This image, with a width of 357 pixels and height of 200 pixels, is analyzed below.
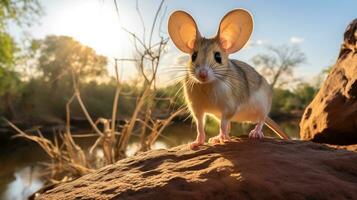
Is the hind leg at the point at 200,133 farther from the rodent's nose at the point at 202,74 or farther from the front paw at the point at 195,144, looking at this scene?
the rodent's nose at the point at 202,74

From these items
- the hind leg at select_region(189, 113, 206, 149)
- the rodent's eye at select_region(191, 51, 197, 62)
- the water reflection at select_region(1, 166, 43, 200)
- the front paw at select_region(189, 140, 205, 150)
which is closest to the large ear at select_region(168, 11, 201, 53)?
the rodent's eye at select_region(191, 51, 197, 62)

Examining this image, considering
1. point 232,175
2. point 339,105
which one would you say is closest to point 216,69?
point 232,175

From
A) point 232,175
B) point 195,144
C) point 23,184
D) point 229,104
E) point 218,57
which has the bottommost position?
point 23,184

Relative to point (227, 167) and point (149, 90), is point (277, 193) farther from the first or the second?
point (149, 90)

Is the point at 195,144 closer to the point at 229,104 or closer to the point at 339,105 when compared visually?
the point at 229,104

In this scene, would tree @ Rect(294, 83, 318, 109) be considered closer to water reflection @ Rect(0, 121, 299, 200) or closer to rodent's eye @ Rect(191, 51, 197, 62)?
water reflection @ Rect(0, 121, 299, 200)

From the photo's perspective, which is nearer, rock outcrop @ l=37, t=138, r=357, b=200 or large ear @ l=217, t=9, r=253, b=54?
rock outcrop @ l=37, t=138, r=357, b=200
